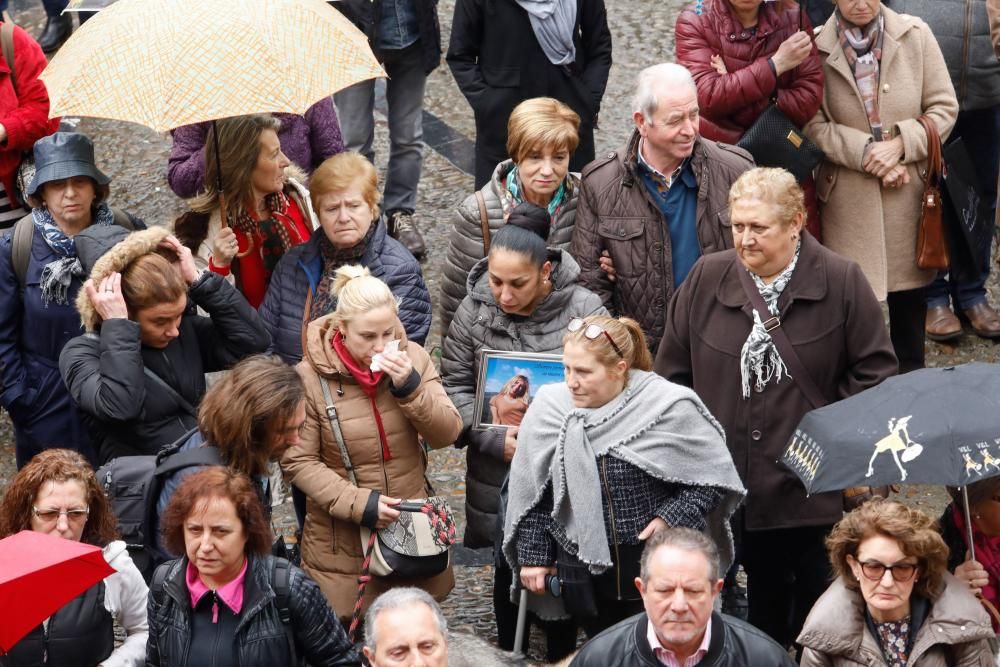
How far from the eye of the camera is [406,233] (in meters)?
9.66

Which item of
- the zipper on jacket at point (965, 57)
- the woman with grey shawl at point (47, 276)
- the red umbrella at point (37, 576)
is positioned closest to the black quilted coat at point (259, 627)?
the red umbrella at point (37, 576)

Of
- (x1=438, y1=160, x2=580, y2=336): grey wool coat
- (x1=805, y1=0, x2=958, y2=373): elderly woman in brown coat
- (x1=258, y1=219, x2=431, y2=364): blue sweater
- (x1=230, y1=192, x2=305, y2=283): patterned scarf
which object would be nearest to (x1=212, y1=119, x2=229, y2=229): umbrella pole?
(x1=230, y1=192, x2=305, y2=283): patterned scarf

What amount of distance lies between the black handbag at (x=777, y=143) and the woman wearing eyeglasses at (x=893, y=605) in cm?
257

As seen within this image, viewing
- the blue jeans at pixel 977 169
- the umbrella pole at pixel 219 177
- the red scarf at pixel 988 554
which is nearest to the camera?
the red scarf at pixel 988 554

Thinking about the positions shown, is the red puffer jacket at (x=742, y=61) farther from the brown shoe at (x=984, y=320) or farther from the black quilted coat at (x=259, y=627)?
the black quilted coat at (x=259, y=627)

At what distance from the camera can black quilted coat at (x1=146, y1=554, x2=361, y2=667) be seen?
508 cm

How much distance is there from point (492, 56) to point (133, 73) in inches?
105

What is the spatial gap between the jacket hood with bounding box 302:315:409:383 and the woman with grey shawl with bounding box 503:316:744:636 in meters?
0.76

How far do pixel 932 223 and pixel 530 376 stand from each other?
8.21ft

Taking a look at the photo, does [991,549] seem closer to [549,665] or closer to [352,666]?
[549,665]

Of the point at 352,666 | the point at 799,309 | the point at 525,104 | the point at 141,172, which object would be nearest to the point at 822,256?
the point at 799,309

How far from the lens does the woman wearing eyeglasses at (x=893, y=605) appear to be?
16.9ft

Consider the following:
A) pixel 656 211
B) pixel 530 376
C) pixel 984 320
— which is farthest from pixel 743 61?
pixel 984 320

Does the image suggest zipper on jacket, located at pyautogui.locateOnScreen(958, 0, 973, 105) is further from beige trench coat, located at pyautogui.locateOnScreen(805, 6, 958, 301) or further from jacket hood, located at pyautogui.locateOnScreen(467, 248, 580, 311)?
jacket hood, located at pyautogui.locateOnScreen(467, 248, 580, 311)
